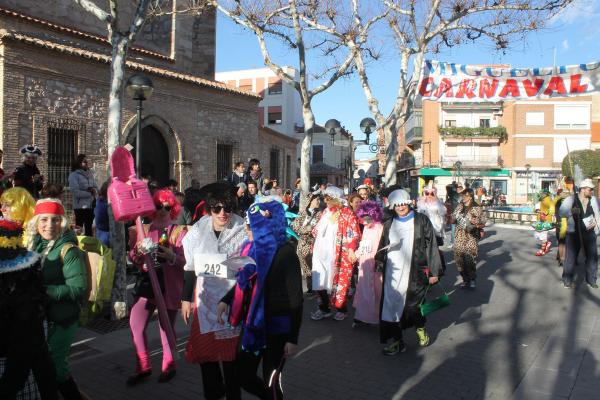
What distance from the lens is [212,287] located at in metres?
3.57

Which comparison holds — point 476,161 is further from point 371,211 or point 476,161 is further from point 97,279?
point 97,279

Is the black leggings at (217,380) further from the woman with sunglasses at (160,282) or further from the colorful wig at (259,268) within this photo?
the woman with sunglasses at (160,282)

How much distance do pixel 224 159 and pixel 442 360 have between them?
14.9m

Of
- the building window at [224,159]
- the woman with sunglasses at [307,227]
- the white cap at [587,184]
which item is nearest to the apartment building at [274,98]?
the building window at [224,159]

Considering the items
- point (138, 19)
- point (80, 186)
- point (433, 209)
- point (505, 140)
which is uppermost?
point (505, 140)

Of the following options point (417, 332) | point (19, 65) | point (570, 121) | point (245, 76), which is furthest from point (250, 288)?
point (570, 121)

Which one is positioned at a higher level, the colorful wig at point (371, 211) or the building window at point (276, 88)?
the building window at point (276, 88)

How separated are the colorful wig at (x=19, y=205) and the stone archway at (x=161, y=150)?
11761mm

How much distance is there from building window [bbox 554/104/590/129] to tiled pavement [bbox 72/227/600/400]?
4921 centimetres

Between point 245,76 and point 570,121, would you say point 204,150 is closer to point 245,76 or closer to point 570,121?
point 245,76

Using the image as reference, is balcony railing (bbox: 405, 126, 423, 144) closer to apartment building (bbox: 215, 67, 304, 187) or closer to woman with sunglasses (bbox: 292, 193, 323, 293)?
apartment building (bbox: 215, 67, 304, 187)

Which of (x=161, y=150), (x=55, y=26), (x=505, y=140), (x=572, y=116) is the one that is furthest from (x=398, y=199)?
(x=572, y=116)

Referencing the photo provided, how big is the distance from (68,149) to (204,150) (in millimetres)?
5278

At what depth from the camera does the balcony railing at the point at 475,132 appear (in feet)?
168
